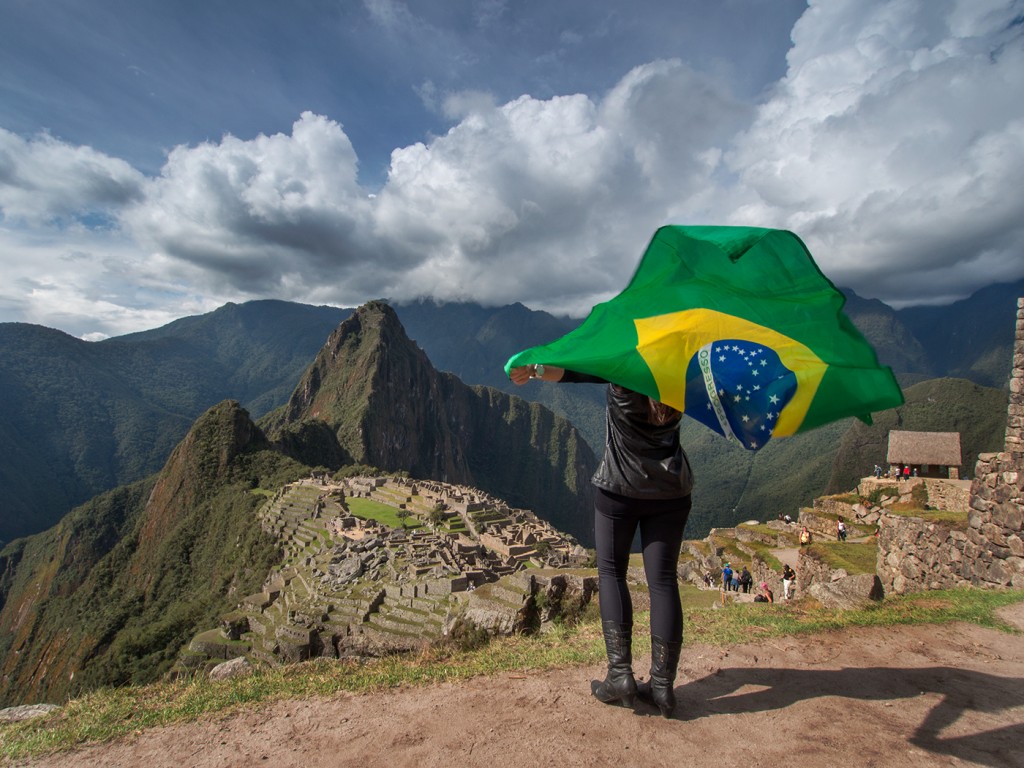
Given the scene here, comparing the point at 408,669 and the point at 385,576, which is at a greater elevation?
the point at 408,669

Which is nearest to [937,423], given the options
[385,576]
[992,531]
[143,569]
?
[385,576]

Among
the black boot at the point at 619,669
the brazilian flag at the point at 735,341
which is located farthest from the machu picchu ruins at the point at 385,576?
the brazilian flag at the point at 735,341

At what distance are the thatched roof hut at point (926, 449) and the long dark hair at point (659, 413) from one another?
27.5 m

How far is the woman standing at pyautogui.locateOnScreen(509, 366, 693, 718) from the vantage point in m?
3.09

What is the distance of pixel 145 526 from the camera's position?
71938 mm

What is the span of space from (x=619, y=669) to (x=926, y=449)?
2797cm

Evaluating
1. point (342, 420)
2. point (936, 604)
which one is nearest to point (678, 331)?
point (936, 604)

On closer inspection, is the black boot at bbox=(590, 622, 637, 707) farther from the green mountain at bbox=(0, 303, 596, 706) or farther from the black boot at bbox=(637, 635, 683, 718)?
the green mountain at bbox=(0, 303, 596, 706)

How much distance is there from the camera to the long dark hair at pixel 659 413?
308 cm

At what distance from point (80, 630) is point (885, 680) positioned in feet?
230

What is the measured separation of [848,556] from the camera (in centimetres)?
1161

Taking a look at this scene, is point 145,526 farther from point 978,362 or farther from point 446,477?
point 978,362

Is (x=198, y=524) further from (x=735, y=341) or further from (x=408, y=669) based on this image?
(x=735, y=341)

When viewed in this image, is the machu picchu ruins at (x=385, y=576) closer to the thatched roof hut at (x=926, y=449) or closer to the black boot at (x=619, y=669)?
the black boot at (x=619, y=669)
